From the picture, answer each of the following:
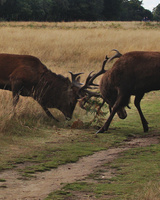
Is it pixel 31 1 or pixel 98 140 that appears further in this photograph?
pixel 31 1

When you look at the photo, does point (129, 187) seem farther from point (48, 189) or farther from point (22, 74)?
Answer: point (22, 74)

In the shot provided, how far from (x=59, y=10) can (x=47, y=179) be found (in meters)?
70.8

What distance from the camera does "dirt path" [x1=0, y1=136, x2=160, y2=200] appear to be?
4.71m

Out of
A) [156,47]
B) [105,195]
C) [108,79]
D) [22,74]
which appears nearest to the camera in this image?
[105,195]

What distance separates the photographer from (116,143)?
8.04 m

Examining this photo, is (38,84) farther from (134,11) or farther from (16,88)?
(134,11)

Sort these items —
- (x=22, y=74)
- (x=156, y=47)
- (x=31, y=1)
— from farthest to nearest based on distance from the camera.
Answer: (x=31, y=1) < (x=156, y=47) < (x=22, y=74)

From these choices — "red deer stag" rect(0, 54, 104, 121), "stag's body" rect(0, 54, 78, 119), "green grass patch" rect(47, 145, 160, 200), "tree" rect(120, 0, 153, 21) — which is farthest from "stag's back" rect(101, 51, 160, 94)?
"tree" rect(120, 0, 153, 21)

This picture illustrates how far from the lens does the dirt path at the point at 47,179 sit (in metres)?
4.71

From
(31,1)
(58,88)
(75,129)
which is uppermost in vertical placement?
(31,1)

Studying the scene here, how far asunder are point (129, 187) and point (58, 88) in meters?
5.25

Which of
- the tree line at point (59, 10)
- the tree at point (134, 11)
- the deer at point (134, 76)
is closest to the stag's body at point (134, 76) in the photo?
the deer at point (134, 76)

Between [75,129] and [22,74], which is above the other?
[22,74]

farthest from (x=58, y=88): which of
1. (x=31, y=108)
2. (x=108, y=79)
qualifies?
(x=108, y=79)
